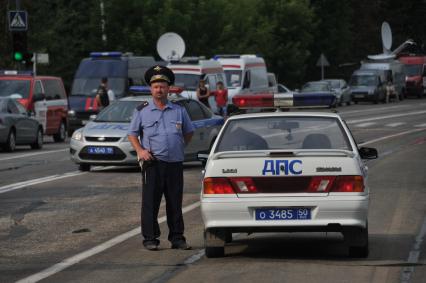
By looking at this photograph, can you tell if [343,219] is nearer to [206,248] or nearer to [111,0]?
[206,248]

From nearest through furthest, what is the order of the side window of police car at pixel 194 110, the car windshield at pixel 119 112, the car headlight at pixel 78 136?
the car headlight at pixel 78 136, the car windshield at pixel 119 112, the side window of police car at pixel 194 110

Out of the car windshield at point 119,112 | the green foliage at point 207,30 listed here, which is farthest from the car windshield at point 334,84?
the car windshield at point 119,112

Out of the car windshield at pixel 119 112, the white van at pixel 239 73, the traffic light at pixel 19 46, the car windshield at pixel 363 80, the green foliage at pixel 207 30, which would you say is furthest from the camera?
the car windshield at pixel 363 80

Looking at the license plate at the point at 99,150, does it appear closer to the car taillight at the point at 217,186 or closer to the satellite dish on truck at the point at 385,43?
the car taillight at the point at 217,186

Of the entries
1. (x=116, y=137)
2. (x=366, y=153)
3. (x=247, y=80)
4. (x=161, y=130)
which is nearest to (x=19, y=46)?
(x=247, y=80)

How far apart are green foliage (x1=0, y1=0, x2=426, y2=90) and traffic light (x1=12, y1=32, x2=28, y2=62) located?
8386 millimetres

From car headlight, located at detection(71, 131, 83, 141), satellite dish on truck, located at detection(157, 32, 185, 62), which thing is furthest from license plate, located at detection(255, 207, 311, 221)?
satellite dish on truck, located at detection(157, 32, 185, 62)

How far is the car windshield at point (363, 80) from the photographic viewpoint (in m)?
72.2

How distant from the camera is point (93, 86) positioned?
42.1 metres

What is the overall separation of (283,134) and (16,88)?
26518 mm

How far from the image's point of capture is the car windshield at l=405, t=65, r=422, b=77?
8344 centimetres

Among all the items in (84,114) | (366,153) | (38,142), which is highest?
(366,153)

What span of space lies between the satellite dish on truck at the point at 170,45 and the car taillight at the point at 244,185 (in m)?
35.9

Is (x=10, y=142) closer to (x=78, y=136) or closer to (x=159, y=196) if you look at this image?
(x=78, y=136)
